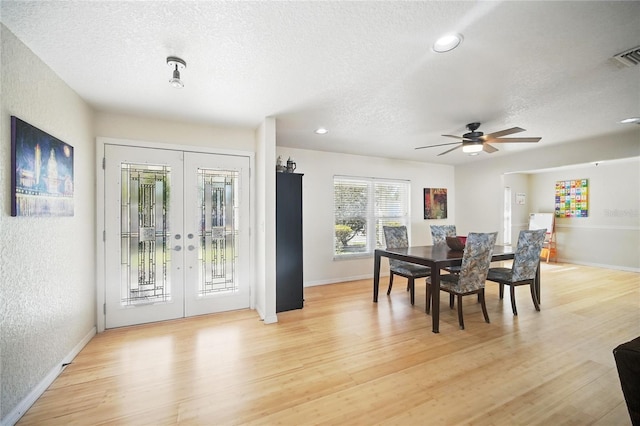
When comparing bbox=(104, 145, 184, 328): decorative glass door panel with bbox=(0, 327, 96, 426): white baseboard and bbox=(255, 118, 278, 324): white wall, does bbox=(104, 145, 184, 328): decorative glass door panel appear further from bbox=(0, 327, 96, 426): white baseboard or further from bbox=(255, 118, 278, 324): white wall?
bbox=(255, 118, 278, 324): white wall

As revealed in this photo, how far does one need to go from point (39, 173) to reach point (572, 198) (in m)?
9.49

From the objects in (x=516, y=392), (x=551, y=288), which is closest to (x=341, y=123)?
(x=516, y=392)

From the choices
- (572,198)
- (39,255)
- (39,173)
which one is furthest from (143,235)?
(572,198)

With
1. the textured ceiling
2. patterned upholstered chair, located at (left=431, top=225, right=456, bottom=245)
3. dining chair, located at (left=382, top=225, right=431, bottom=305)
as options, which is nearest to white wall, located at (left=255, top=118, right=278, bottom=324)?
the textured ceiling

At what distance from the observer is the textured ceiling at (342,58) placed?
149 cm

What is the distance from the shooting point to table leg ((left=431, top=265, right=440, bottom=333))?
2.88m

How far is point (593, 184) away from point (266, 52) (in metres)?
8.06

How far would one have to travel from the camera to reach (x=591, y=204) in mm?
6266

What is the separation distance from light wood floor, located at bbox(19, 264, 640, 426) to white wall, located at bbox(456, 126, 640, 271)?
2449 mm

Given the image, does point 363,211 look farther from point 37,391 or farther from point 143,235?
point 37,391

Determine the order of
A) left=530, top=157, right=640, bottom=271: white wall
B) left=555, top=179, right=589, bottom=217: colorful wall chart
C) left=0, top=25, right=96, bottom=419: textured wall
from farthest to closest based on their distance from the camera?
Result: left=555, top=179, right=589, bottom=217: colorful wall chart < left=530, top=157, right=640, bottom=271: white wall < left=0, top=25, right=96, bottom=419: textured wall

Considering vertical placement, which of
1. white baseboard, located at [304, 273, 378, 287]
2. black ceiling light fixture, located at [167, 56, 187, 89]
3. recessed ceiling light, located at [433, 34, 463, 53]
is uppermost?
recessed ceiling light, located at [433, 34, 463, 53]

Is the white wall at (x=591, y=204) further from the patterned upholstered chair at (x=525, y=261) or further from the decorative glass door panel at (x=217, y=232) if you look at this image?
the decorative glass door panel at (x=217, y=232)

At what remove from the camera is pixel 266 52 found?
1.86m
